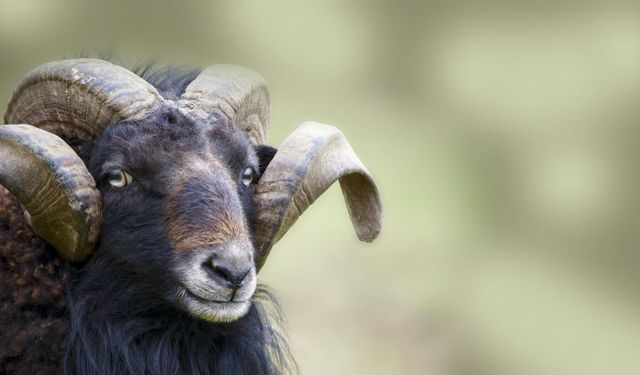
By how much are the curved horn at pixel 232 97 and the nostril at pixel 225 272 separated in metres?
1.03

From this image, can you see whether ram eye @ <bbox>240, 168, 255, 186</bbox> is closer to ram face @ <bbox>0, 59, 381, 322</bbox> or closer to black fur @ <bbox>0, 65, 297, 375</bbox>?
ram face @ <bbox>0, 59, 381, 322</bbox>

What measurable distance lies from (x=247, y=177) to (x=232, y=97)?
1.62 ft

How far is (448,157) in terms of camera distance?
20672mm

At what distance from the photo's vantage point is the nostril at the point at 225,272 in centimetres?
677

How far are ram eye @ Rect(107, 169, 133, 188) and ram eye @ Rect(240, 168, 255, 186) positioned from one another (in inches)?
28.1

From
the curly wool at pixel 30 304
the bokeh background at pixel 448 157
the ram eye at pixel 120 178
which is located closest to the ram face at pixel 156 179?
the ram eye at pixel 120 178

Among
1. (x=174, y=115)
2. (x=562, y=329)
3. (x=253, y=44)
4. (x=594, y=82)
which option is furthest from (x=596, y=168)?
(x=174, y=115)

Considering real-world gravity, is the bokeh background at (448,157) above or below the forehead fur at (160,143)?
below

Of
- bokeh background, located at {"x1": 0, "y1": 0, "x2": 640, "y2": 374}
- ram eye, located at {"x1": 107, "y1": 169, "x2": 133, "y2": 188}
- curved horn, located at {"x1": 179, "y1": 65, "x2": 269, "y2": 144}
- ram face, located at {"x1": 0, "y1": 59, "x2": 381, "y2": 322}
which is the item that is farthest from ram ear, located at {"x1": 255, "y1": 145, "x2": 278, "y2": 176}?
bokeh background, located at {"x1": 0, "y1": 0, "x2": 640, "y2": 374}

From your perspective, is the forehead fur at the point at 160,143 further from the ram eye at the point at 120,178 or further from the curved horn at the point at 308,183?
the curved horn at the point at 308,183

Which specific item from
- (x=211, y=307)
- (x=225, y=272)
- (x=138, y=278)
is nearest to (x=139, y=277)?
(x=138, y=278)

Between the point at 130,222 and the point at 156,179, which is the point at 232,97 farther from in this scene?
the point at 130,222

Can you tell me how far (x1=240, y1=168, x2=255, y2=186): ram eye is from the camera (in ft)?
24.8

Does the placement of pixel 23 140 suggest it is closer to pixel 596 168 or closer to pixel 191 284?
pixel 191 284
